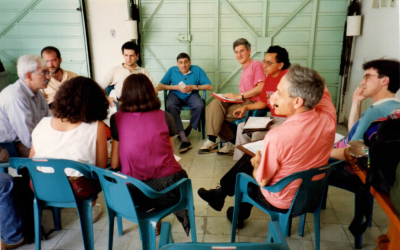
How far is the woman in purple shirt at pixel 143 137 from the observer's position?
5.91 feet

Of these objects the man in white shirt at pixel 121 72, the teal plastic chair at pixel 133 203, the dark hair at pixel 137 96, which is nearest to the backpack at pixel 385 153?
the teal plastic chair at pixel 133 203

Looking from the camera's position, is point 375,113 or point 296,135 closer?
point 296,135

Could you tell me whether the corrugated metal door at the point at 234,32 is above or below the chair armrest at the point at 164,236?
above

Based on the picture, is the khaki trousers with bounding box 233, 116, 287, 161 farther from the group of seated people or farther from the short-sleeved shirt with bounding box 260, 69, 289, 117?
the group of seated people

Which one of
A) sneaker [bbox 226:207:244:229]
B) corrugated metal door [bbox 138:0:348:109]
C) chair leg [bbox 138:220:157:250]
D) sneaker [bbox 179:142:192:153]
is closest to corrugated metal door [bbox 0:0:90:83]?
corrugated metal door [bbox 138:0:348:109]

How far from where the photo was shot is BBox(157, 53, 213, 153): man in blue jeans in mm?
4130

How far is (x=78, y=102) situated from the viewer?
1771 millimetres

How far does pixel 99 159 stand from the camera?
1.92m

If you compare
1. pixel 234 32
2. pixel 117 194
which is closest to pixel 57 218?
pixel 117 194

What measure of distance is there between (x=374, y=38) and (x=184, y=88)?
253 cm

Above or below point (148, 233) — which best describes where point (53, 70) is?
above

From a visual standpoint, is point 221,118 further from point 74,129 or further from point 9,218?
point 9,218

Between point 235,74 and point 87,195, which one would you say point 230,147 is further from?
point 87,195

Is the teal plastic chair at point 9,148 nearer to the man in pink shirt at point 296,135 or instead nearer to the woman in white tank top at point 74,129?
the woman in white tank top at point 74,129
